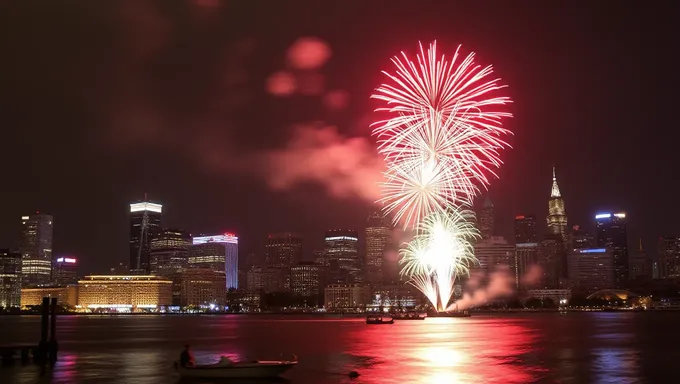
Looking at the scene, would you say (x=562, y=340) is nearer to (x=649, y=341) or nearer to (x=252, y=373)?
(x=649, y=341)

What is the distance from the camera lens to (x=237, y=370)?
1614 inches

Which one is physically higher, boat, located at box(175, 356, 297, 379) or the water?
boat, located at box(175, 356, 297, 379)

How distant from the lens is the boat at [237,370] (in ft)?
134

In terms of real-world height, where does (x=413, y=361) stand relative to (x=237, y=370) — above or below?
below

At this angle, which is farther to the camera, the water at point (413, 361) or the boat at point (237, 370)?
the water at point (413, 361)

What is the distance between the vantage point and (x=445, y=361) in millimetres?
51438

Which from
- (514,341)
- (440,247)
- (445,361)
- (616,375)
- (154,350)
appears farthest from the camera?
(440,247)

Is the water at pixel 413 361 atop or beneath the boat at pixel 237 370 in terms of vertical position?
beneath

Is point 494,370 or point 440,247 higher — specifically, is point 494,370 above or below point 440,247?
below

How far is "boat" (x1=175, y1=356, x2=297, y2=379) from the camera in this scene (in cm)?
4097

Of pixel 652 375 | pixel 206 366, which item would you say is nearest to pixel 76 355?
pixel 206 366

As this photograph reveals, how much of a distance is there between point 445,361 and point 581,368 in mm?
9267

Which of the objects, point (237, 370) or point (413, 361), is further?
point (413, 361)

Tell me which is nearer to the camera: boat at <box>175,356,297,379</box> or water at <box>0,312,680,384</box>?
boat at <box>175,356,297,379</box>
